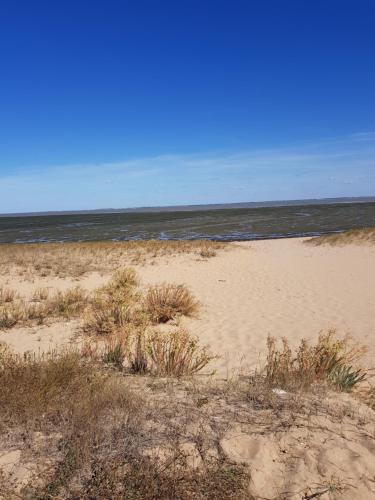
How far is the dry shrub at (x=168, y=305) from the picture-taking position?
8.03 metres

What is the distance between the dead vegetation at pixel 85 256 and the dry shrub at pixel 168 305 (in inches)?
256

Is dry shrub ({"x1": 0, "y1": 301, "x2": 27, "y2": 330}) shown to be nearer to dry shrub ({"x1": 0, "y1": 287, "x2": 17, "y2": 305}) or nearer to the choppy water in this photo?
dry shrub ({"x1": 0, "y1": 287, "x2": 17, "y2": 305})

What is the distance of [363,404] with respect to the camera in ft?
12.4

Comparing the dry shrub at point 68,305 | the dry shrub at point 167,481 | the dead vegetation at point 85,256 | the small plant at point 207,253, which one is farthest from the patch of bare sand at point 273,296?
the dry shrub at point 68,305

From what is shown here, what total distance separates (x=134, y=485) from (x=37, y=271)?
44.5 ft

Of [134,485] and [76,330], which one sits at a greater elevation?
[134,485]

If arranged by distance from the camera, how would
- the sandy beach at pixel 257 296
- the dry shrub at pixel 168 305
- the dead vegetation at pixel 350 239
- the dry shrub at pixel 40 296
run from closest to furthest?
the sandy beach at pixel 257 296 < the dry shrub at pixel 168 305 < the dry shrub at pixel 40 296 < the dead vegetation at pixel 350 239

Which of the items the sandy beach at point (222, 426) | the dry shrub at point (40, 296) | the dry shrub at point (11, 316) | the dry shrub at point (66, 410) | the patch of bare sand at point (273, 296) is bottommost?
the patch of bare sand at point (273, 296)

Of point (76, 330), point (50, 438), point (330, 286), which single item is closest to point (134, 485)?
point (50, 438)

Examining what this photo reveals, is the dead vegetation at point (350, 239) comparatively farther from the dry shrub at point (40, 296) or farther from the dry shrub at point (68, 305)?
the dry shrub at point (40, 296)

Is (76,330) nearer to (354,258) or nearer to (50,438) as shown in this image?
(50,438)

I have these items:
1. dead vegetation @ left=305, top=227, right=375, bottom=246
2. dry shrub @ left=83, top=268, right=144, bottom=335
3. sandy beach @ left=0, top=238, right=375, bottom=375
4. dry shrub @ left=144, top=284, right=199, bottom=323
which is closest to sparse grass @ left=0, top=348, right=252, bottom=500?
sandy beach @ left=0, top=238, right=375, bottom=375

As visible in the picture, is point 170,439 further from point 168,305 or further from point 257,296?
point 257,296

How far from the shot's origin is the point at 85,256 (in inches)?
722
